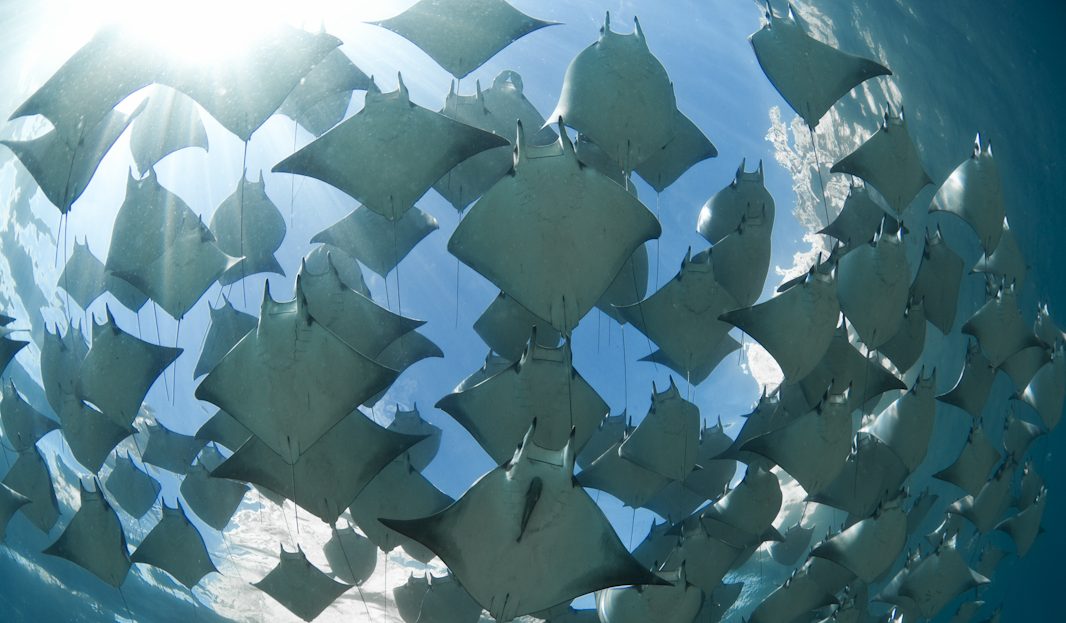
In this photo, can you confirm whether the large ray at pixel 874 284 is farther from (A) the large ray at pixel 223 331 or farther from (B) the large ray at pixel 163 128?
(B) the large ray at pixel 163 128

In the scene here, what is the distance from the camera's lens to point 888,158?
585 cm

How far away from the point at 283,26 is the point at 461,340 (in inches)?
328

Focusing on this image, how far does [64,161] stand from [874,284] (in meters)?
6.54

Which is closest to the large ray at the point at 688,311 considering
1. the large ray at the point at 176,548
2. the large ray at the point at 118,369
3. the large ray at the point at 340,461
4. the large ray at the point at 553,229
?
the large ray at the point at 553,229

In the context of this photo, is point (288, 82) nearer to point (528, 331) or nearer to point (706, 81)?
point (528, 331)

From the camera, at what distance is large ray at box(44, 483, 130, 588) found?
253 inches

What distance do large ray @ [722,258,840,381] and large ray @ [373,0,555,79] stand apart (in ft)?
9.98

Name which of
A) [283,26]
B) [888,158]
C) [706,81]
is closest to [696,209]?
[706,81]

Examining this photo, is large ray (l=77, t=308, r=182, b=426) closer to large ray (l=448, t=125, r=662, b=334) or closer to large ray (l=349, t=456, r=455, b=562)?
large ray (l=349, t=456, r=455, b=562)

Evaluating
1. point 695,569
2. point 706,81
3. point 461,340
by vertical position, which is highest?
point 706,81

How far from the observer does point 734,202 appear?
680cm

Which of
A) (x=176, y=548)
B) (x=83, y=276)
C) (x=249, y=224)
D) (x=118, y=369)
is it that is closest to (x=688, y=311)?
(x=249, y=224)

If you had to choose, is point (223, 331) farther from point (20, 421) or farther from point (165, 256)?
point (20, 421)

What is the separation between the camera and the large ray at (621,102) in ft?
16.8
